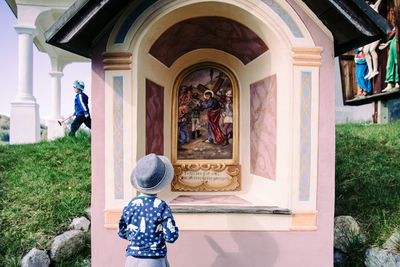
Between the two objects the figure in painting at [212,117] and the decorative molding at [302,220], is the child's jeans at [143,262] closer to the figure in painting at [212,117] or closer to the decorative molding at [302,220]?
the decorative molding at [302,220]

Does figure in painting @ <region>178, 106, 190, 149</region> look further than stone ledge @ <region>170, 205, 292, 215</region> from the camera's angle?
Yes

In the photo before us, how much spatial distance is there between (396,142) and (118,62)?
570cm

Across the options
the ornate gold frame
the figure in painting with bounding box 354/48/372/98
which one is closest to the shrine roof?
the ornate gold frame

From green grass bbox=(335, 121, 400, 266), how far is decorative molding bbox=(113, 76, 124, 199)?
305cm

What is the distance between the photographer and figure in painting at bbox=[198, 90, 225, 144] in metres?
3.84

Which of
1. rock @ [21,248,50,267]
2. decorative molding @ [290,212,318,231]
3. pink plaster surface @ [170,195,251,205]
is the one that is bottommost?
rock @ [21,248,50,267]

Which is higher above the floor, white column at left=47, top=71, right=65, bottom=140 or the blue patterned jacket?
white column at left=47, top=71, right=65, bottom=140

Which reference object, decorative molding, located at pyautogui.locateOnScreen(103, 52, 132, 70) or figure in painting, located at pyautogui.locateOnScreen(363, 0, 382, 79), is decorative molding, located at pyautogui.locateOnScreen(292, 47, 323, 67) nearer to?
decorative molding, located at pyautogui.locateOnScreen(103, 52, 132, 70)

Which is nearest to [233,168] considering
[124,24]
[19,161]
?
[124,24]

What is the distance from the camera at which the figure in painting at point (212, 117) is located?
3840 millimetres

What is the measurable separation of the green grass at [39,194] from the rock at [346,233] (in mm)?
3382

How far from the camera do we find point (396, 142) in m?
5.09

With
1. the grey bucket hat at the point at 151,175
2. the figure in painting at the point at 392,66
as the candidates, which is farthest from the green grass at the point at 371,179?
the grey bucket hat at the point at 151,175

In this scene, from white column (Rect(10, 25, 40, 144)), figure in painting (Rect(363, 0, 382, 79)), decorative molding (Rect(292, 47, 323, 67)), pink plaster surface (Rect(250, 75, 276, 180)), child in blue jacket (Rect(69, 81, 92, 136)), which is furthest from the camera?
white column (Rect(10, 25, 40, 144))
